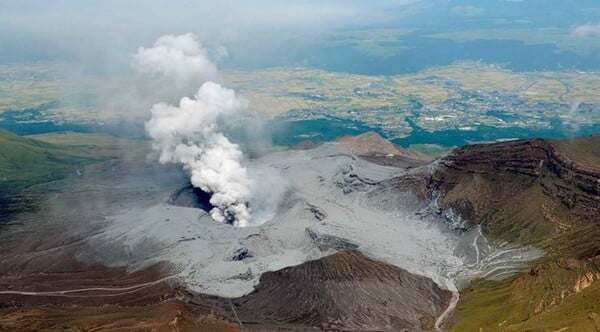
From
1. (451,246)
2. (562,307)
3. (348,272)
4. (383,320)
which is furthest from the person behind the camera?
(451,246)

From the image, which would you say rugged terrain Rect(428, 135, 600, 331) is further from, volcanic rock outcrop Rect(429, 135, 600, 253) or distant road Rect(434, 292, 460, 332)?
distant road Rect(434, 292, 460, 332)

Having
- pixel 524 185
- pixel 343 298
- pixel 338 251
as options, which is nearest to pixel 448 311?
pixel 343 298

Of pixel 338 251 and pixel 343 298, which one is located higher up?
pixel 338 251

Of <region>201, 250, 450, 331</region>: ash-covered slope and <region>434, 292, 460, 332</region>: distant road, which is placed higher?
<region>201, 250, 450, 331</region>: ash-covered slope

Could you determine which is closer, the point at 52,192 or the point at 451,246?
the point at 451,246

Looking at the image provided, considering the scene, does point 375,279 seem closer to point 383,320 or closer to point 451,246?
point 383,320

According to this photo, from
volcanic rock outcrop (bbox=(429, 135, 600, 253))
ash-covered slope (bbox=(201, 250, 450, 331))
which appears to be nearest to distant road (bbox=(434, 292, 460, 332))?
ash-covered slope (bbox=(201, 250, 450, 331))

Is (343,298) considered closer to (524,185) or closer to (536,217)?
(536,217)

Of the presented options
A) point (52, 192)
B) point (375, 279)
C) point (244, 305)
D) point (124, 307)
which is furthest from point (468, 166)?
point (52, 192)
